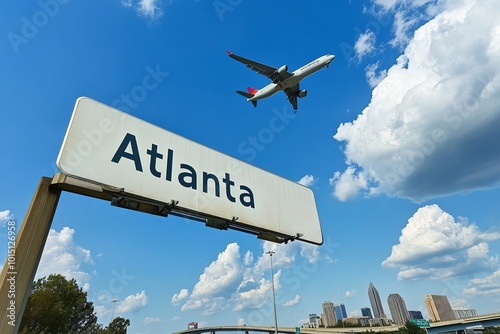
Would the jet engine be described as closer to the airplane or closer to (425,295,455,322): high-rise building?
the airplane

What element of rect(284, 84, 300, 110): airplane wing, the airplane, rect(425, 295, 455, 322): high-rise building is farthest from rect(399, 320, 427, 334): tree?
rect(425, 295, 455, 322): high-rise building

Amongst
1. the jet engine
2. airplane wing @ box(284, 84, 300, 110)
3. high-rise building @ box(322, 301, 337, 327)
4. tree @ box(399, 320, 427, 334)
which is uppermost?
airplane wing @ box(284, 84, 300, 110)

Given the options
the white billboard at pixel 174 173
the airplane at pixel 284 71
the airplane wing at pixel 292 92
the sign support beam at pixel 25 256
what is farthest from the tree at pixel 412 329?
the sign support beam at pixel 25 256

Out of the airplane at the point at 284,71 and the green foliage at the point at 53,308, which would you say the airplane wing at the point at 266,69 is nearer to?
the airplane at the point at 284,71

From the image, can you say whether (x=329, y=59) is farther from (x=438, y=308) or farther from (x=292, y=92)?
(x=438, y=308)

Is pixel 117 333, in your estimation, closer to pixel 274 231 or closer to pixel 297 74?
pixel 297 74

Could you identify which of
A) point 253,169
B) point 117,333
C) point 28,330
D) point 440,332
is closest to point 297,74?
point 253,169

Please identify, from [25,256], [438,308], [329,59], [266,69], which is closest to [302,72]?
[329,59]
